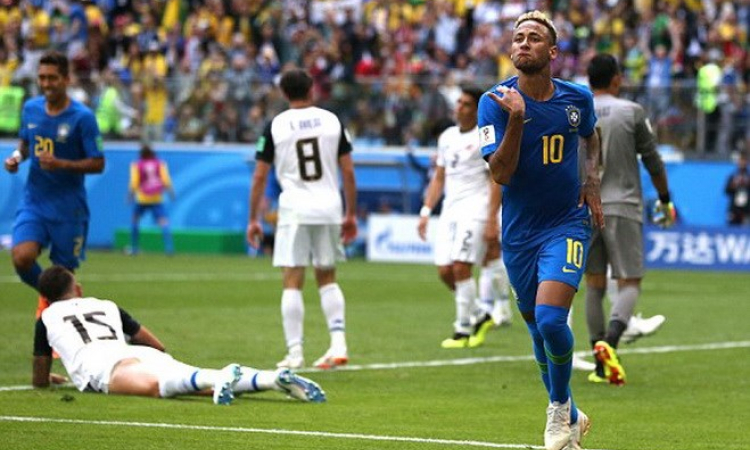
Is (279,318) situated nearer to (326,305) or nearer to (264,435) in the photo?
(326,305)

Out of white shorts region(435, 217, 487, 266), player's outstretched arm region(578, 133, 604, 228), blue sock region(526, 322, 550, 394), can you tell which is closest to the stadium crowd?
white shorts region(435, 217, 487, 266)

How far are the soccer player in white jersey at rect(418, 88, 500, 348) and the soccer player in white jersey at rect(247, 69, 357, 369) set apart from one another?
2.40 m

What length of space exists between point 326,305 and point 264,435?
4317 mm

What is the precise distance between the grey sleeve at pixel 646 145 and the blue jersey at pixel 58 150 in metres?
4.56

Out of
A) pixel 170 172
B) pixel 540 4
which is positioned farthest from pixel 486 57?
pixel 170 172

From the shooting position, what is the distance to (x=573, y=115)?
922cm

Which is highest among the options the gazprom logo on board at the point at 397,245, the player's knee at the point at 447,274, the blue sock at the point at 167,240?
the player's knee at the point at 447,274

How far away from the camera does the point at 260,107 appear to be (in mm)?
34156

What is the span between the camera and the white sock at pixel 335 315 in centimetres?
1393

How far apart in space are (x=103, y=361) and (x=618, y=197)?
4.38 meters

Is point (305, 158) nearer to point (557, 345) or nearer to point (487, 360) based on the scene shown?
point (487, 360)

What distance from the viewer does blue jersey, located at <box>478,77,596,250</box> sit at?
909cm

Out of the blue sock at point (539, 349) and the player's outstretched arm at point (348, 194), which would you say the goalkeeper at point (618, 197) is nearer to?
the player's outstretched arm at point (348, 194)

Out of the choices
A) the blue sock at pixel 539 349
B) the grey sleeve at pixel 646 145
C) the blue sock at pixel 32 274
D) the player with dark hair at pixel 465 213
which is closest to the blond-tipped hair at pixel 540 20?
the blue sock at pixel 539 349
